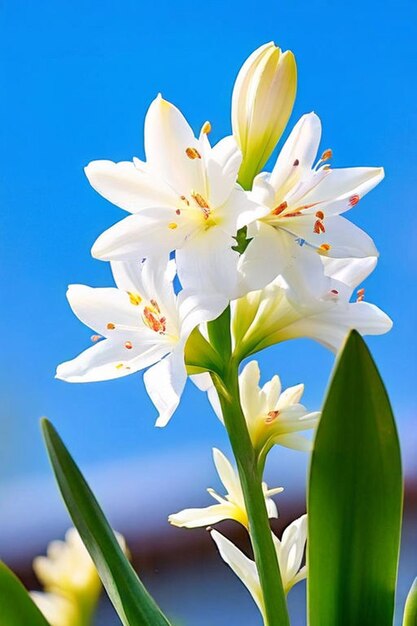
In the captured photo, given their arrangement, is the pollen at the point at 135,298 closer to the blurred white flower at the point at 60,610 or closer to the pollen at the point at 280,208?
A: the pollen at the point at 280,208

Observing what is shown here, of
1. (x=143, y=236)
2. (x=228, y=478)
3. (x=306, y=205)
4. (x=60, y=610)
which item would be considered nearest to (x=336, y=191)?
(x=306, y=205)

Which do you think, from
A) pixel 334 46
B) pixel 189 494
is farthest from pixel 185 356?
pixel 334 46

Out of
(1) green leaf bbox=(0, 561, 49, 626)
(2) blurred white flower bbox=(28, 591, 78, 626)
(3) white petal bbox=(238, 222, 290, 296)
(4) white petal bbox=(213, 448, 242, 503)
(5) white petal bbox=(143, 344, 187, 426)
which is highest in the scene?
(3) white petal bbox=(238, 222, 290, 296)

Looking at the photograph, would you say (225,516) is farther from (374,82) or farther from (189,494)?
(374,82)

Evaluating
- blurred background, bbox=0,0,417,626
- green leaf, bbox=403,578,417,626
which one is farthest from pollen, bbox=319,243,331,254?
blurred background, bbox=0,0,417,626

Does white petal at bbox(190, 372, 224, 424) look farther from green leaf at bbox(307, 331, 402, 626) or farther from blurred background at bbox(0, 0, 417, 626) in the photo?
blurred background at bbox(0, 0, 417, 626)

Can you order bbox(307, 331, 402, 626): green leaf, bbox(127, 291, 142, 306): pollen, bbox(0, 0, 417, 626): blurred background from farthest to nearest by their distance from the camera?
bbox(0, 0, 417, 626): blurred background, bbox(127, 291, 142, 306): pollen, bbox(307, 331, 402, 626): green leaf
